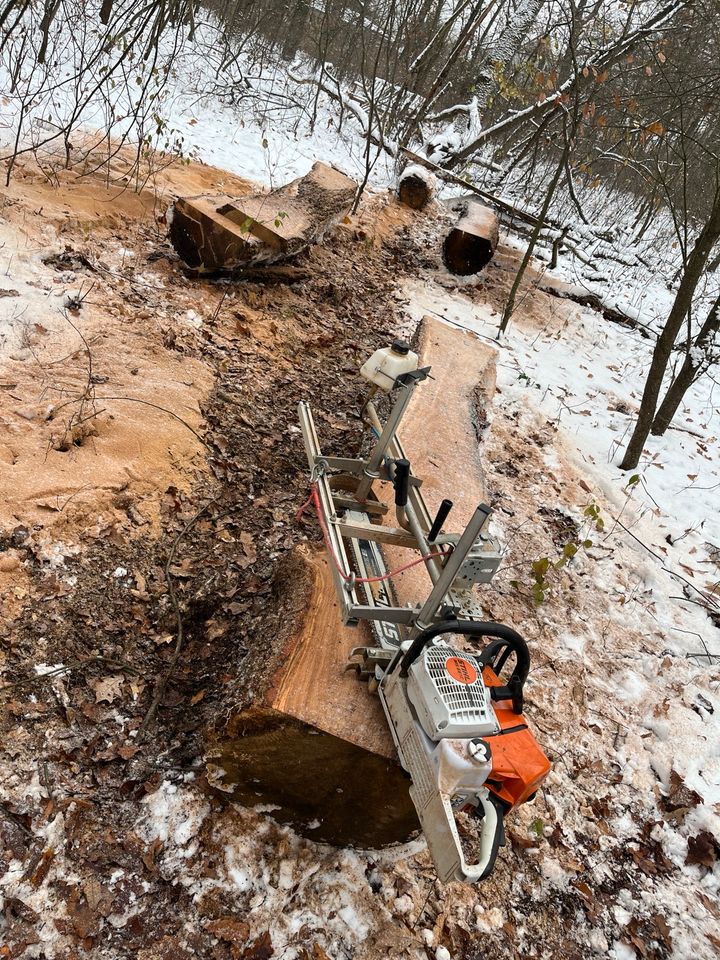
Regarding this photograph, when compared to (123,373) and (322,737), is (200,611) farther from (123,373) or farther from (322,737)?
(123,373)

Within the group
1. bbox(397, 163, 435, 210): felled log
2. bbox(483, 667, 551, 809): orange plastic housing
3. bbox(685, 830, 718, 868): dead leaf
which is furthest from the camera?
bbox(397, 163, 435, 210): felled log

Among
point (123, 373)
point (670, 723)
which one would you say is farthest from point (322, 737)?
point (123, 373)

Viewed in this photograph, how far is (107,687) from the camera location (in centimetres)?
269

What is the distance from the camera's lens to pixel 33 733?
7.97ft

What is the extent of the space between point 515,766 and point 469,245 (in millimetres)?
7051

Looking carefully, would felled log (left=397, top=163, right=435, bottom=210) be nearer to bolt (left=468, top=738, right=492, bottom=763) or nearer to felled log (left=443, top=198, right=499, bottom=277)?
felled log (left=443, top=198, right=499, bottom=277)

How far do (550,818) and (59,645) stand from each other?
2.48 meters

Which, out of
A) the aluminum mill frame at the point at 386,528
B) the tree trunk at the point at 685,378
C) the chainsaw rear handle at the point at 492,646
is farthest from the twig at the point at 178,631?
the tree trunk at the point at 685,378

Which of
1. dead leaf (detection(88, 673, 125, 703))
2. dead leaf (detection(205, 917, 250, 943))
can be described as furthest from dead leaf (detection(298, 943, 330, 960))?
dead leaf (detection(88, 673, 125, 703))

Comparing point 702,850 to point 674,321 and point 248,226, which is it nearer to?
point 674,321

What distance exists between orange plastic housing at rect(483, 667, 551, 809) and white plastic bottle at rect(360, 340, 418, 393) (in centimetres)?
142

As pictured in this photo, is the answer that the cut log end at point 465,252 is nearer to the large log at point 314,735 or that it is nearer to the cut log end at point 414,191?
the cut log end at point 414,191

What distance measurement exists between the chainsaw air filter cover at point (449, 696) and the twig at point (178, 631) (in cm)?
133

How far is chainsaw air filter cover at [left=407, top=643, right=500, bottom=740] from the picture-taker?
191 centimetres
